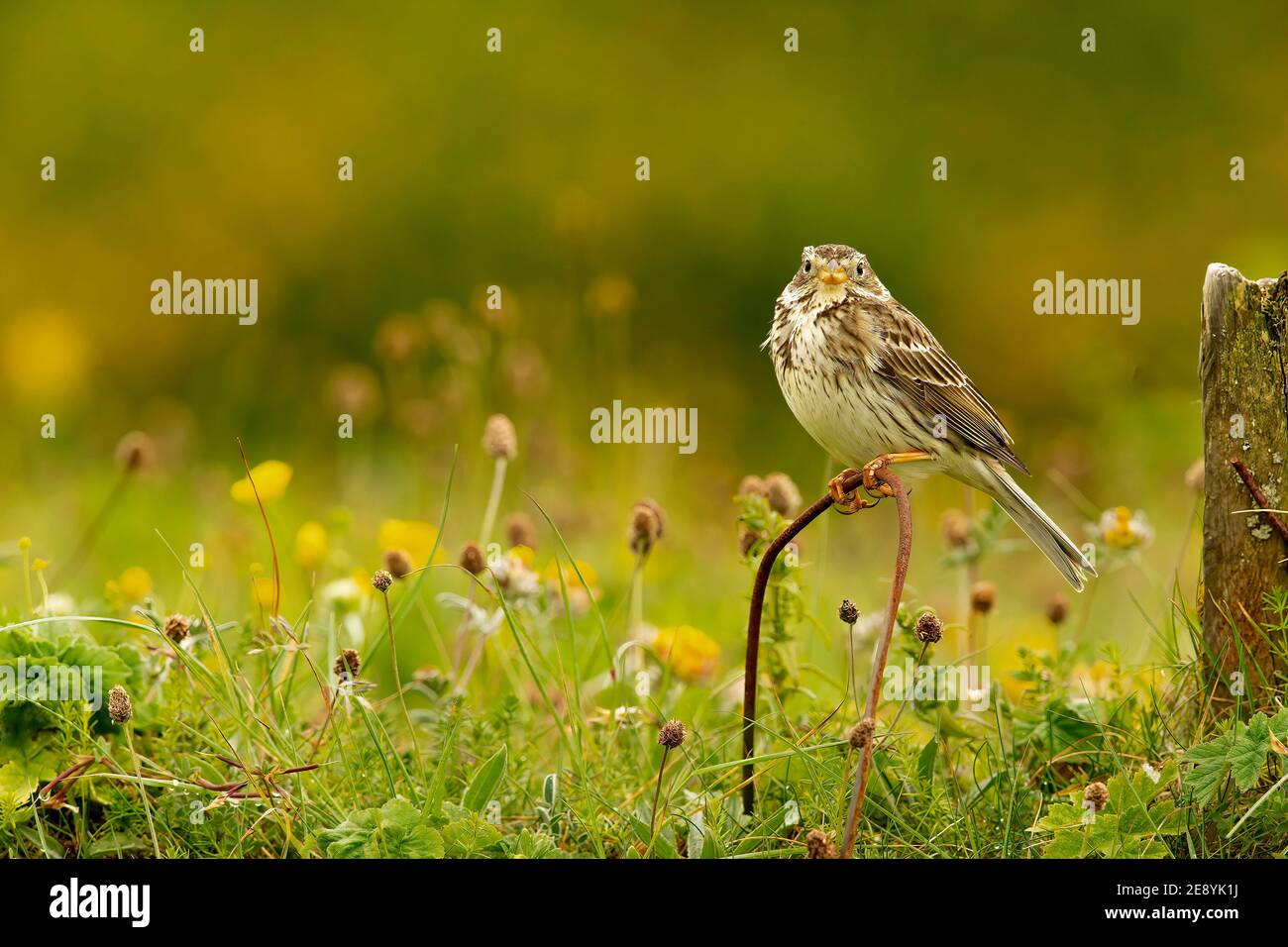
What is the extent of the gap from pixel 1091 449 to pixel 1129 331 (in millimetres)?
1569

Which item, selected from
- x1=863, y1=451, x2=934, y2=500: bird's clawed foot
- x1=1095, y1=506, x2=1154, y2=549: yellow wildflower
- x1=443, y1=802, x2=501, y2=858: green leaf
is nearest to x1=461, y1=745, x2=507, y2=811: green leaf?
x1=443, y1=802, x2=501, y2=858: green leaf

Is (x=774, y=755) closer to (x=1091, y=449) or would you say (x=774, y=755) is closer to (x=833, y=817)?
(x=833, y=817)

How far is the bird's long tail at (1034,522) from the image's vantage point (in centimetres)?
331

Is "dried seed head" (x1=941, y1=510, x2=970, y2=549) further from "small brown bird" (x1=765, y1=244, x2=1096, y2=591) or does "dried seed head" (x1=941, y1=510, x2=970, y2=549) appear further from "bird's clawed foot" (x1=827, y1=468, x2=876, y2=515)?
"bird's clawed foot" (x1=827, y1=468, x2=876, y2=515)

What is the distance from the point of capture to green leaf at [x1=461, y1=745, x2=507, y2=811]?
2.69 m

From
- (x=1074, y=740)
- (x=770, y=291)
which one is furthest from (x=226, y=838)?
(x=770, y=291)

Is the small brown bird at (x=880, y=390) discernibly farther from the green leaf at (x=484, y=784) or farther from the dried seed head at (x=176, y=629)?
the dried seed head at (x=176, y=629)

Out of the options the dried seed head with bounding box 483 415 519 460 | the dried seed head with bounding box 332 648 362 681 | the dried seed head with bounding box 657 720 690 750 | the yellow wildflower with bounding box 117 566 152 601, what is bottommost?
the dried seed head with bounding box 657 720 690 750

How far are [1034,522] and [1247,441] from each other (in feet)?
2.35

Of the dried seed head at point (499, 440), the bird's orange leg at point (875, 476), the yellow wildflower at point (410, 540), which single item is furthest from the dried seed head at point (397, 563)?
the bird's orange leg at point (875, 476)

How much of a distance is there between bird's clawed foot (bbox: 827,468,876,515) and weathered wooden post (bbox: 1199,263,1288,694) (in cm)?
63

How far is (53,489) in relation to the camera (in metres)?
6.05

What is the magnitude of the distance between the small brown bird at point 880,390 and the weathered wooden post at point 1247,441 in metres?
0.39

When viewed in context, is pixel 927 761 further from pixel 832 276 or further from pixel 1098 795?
pixel 832 276
